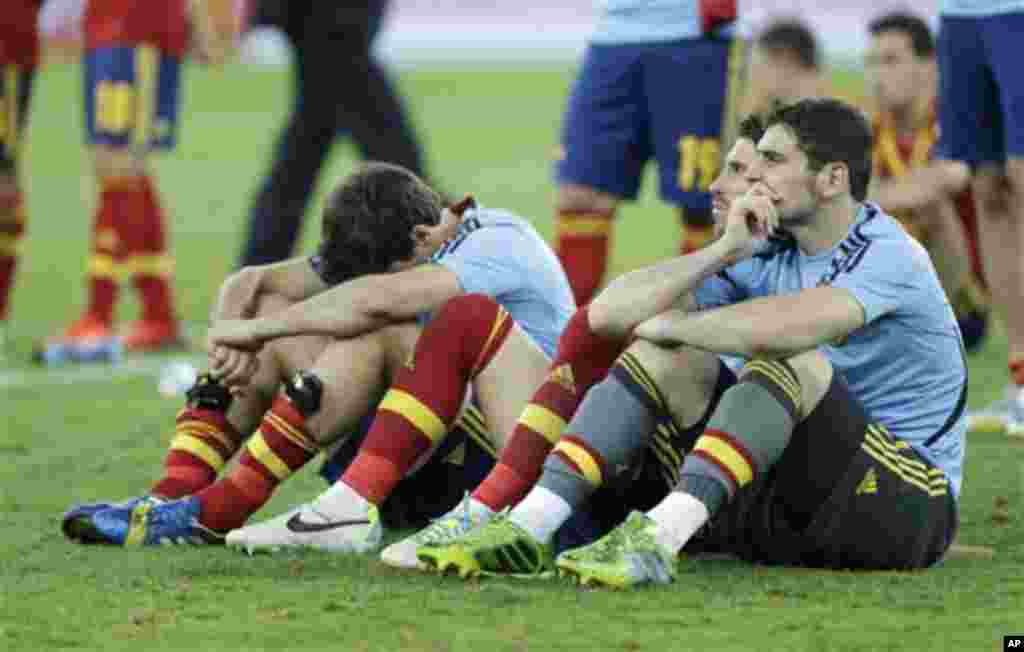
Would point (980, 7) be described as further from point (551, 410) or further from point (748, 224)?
point (551, 410)

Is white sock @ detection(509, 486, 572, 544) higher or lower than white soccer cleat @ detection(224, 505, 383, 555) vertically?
higher

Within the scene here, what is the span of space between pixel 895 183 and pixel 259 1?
3.24 metres

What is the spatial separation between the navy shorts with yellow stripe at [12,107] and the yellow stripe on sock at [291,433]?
4.37 metres

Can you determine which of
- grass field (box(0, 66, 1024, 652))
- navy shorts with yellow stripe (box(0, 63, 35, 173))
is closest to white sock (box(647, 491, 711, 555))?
grass field (box(0, 66, 1024, 652))

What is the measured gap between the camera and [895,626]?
4.92m

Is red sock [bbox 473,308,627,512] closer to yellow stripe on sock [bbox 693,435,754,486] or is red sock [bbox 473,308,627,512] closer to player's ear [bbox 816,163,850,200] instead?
yellow stripe on sock [bbox 693,435,754,486]

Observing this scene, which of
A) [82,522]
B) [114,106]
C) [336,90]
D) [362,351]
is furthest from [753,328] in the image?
[336,90]

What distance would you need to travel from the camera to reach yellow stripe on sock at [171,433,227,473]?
6.18 m

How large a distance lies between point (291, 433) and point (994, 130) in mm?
2961

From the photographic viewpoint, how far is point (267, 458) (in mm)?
5941

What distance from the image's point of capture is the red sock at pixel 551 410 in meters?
5.53

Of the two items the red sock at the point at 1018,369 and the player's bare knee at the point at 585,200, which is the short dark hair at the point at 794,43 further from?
the red sock at the point at 1018,369

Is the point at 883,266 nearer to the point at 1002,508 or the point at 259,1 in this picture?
the point at 1002,508

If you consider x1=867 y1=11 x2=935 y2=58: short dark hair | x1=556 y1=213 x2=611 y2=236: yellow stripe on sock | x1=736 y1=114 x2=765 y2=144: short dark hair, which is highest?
x1=736 y1=114 x2=765 y2=144: short dark hair
